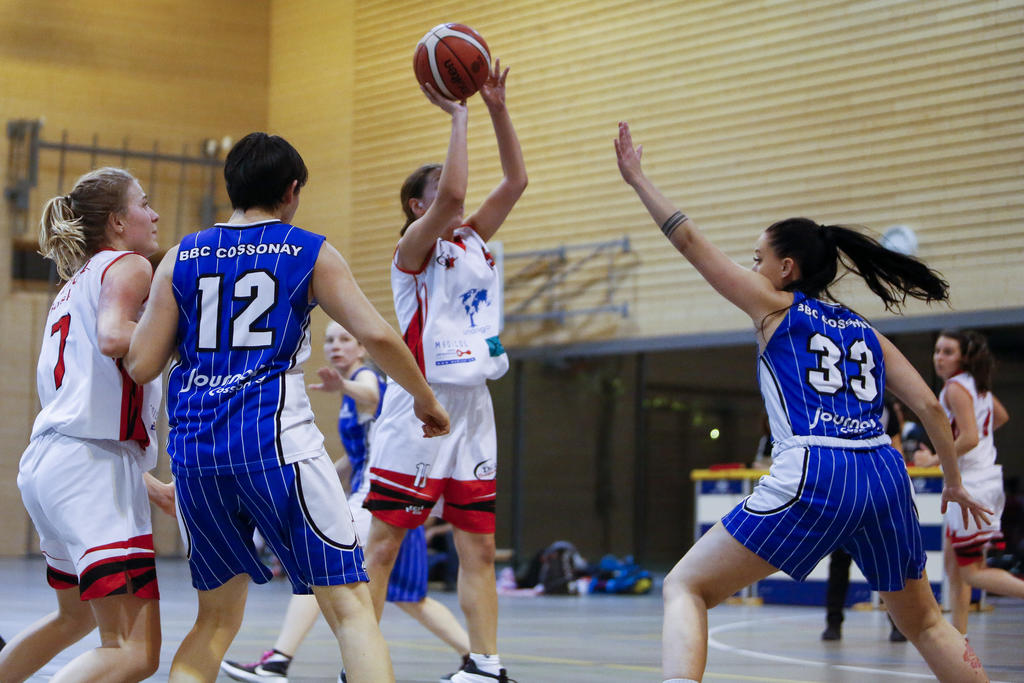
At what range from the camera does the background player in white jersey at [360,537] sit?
571 cm

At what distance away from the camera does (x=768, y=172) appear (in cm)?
1357

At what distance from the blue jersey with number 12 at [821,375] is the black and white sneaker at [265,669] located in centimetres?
274

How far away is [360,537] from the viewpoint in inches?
252

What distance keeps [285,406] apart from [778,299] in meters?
1.60

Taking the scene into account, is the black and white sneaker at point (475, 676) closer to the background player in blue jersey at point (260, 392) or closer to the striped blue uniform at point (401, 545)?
the striped blue uniform at point (401, 545)

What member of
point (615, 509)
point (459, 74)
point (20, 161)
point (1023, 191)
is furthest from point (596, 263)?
point (459, 74)

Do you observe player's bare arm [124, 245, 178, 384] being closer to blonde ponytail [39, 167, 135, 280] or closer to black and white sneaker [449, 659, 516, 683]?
blonde ponytail [39, 167, 135, 280]

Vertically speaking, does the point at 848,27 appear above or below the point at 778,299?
above

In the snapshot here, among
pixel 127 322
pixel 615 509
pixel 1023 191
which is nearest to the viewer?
pixel 127 322

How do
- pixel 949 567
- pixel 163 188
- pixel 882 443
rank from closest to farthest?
pixel 882 443, pixel 949 567, pixel 163 188

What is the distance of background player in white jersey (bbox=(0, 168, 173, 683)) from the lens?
360cm

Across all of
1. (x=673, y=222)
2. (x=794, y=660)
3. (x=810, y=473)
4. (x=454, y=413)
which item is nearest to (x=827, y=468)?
(x=810, y=473)

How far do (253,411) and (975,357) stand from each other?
5570 mm

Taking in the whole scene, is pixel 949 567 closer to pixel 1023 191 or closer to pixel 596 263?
pixel 1023 191
